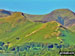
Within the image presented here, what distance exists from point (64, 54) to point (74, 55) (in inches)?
123

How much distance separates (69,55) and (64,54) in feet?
3.38

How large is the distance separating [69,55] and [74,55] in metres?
2.48

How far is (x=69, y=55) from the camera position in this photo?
53406 millimetres

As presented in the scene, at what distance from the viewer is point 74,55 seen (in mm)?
55500

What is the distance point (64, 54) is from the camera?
5344 cm
